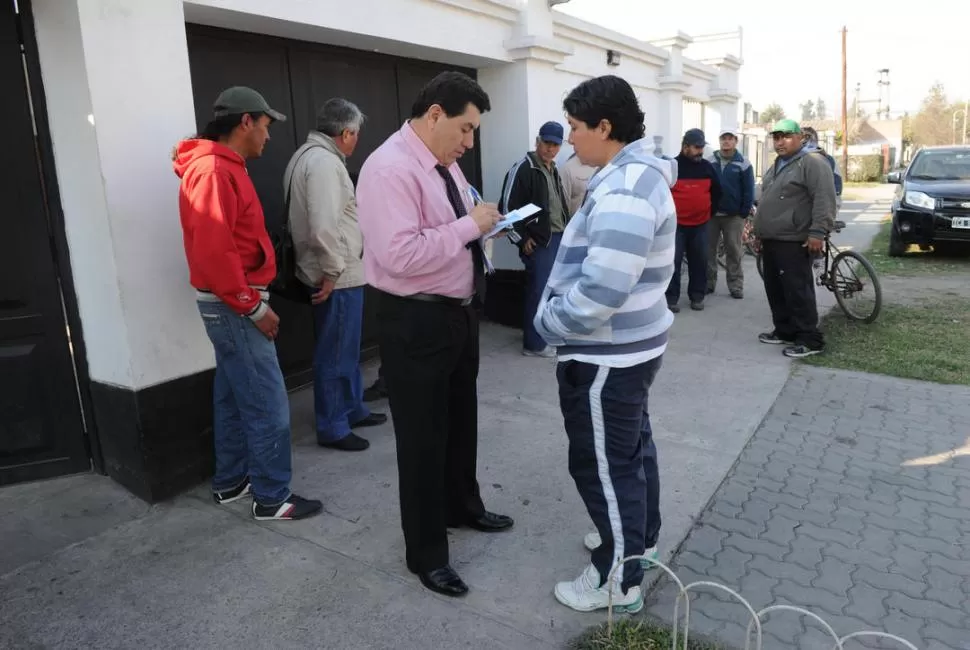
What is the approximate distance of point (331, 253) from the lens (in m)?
3.86

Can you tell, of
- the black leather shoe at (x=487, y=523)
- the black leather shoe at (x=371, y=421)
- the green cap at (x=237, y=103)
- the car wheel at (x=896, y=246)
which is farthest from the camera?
Answer: the car wheel at (x=896, y=246)

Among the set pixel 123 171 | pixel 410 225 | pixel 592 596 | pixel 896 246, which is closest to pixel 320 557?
pixel 592 596

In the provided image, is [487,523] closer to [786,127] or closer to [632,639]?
[632,639]

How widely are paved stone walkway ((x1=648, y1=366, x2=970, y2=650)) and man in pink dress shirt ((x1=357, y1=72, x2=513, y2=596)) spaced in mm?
970

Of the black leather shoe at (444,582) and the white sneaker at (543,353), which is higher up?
the white sneaker at (543,353)

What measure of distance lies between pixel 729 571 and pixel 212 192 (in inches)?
103

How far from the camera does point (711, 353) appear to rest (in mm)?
6113

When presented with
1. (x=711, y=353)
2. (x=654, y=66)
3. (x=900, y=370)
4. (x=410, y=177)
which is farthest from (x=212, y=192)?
(x=654, y=66)

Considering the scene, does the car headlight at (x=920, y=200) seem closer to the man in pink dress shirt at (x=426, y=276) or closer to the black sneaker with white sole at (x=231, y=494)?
the man in pink dress shirt at (x=426, y=276)

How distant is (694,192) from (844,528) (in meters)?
4.88

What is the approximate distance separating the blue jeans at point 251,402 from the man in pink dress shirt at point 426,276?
31.7 inches

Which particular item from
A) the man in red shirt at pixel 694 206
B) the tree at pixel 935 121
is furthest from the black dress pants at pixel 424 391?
the tree at pixel 935 121

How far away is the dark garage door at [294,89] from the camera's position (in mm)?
4414

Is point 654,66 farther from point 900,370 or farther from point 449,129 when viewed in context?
point 449,129
